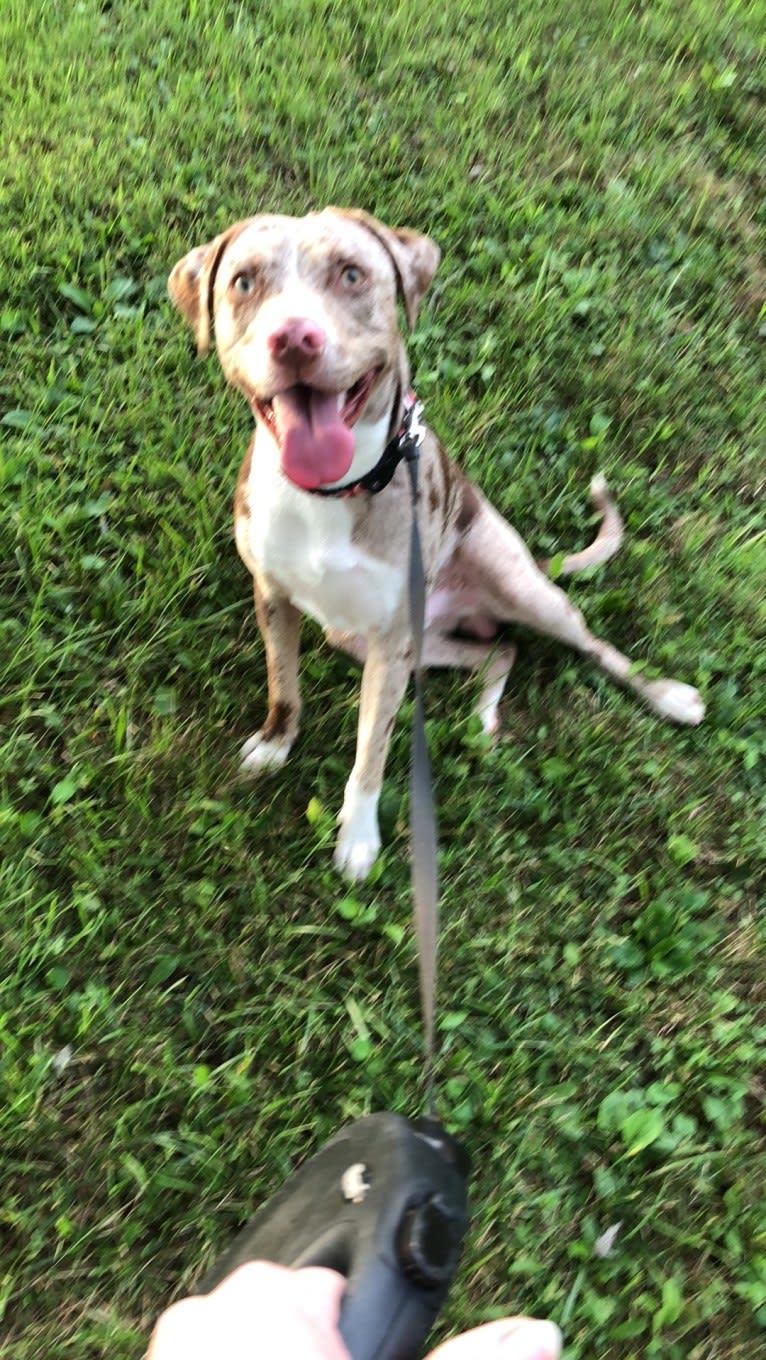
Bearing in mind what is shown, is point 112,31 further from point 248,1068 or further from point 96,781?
point 248,1068

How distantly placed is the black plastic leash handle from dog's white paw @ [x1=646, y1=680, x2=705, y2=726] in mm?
2003

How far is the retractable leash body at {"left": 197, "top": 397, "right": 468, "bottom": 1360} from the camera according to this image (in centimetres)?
158

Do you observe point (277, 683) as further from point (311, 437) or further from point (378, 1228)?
point (378, 1228)

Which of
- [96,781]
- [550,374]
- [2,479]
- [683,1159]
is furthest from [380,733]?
[550,374]

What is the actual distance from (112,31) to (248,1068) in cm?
486

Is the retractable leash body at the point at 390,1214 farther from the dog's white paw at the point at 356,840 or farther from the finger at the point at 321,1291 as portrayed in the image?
the dog's white paw at the point at 356,840

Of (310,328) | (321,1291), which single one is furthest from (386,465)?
(321,1291)

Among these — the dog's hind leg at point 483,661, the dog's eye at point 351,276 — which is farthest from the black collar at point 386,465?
the dog's hind leg at point 483,661

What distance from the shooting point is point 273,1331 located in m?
1.25

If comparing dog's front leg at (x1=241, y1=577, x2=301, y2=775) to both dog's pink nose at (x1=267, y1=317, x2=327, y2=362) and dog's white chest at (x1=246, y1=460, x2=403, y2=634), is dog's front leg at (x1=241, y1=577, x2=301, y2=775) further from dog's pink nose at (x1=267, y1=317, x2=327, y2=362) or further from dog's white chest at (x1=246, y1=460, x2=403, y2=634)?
dog's pink nose at (x1=267, y1=317, x2=327, y2=362)

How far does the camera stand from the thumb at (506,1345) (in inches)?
51.8

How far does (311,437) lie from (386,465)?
15.0 inches

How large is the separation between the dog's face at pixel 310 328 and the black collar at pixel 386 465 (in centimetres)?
10

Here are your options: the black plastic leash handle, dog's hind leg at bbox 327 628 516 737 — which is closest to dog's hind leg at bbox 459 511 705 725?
dog's hind leg at bbox 327 628 516 737
